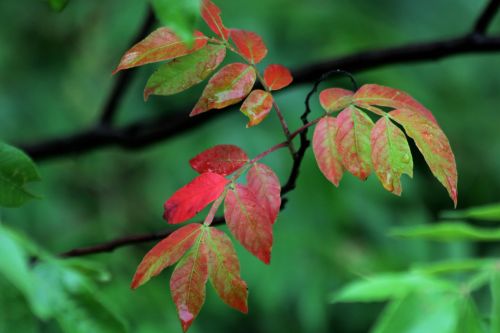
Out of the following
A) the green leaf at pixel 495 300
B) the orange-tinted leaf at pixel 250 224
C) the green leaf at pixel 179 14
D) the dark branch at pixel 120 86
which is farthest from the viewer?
the dark branch at pixel 120 86

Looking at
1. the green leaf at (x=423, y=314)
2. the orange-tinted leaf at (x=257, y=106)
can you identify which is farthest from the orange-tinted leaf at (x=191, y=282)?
the green leaf at (x=423, y=314)

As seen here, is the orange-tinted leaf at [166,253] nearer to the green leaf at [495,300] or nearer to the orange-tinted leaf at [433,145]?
the orange-tinted leaf at [433,145]

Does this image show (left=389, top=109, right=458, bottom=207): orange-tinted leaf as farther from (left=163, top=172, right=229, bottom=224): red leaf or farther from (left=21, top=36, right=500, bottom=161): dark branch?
(left=21, top=36, right=500, bottom=161): dark branch

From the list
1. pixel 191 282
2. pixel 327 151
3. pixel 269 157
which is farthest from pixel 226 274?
pixel 269 157

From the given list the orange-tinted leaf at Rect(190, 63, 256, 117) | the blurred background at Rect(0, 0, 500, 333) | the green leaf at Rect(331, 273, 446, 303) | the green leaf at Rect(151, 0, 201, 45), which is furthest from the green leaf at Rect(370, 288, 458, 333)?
the blurred background at Rect(0, 0, 500, 333)

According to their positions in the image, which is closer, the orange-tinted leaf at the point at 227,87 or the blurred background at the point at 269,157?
the orange-tinted leaf at the point at 227,87

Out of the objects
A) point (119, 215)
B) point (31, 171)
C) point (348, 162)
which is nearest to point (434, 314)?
point (348, 162)
